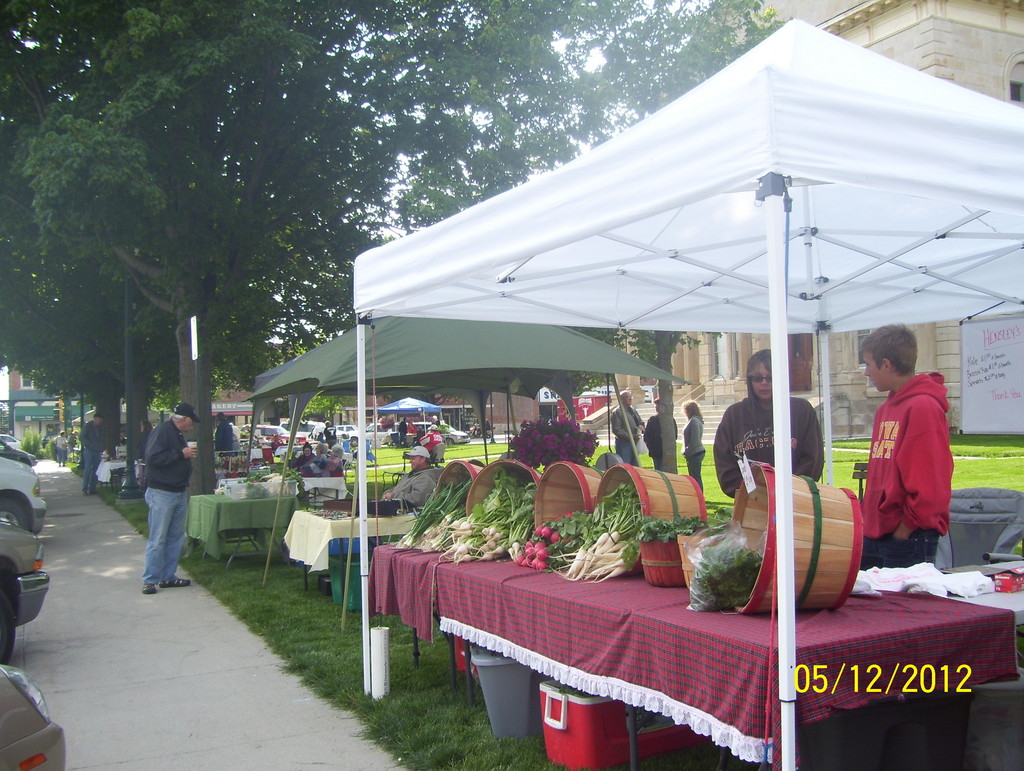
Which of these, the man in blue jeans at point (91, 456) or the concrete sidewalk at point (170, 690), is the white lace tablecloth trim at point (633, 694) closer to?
the concrete sidewalk at point (170, 690)

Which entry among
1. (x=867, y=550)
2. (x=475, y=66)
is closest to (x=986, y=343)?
(x=867, y=550)

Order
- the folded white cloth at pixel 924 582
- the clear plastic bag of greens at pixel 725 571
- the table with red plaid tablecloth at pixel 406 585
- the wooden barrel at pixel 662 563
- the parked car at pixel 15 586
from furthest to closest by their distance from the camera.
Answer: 1. the parked car at pixel 15 586
2. the table with red plaid tablecloth at pixel 406 585
3. the wooden barrel at pixel 662 563
4. the folded white cloth at pixel 924 582
5. the clear plastic bag of greens at pixel 725 571

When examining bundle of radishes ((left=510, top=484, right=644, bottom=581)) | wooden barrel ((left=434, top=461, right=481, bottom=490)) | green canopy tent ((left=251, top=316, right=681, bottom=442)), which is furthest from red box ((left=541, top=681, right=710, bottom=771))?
green canopy tent ((left=251, top=316, right=681, bottom=442))

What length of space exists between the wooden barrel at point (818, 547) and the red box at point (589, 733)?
120 cm

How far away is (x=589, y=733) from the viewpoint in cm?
415

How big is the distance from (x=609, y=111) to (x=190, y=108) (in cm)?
794

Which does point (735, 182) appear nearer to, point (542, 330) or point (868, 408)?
Answer: point (542, 330)

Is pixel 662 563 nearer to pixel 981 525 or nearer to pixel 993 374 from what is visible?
pixel 981 525

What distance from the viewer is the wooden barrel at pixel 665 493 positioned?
4.35m

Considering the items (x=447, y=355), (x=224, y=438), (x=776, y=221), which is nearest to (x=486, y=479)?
(x=776, y=221)

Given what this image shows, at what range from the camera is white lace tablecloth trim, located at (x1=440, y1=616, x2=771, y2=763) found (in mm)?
2942

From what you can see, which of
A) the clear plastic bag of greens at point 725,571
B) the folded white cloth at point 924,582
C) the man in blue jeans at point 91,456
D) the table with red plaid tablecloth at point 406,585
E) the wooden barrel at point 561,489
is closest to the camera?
the clear plastic bag of greens at point 725,571

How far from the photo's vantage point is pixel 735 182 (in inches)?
113
